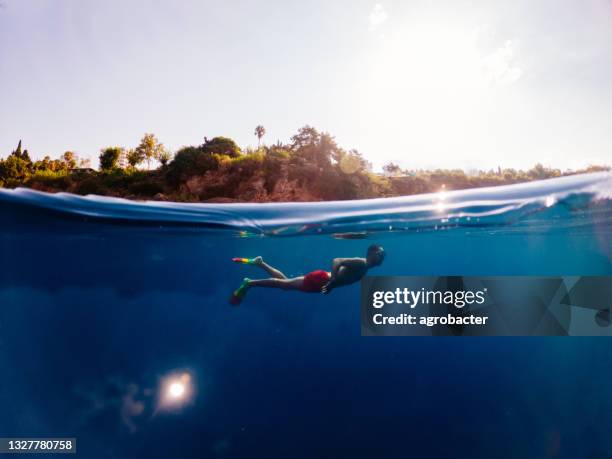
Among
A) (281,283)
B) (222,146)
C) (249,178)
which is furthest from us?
(222,146)

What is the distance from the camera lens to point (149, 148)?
22516 millimetres

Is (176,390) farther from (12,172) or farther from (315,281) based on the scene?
(12,172)

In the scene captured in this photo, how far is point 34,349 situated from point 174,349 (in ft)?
16.8

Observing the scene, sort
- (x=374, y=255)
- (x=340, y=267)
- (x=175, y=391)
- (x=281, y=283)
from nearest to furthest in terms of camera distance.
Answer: (x=374, y=255) < (x=340, y=267) < (x=281, y=283) < (x=175, y=391)

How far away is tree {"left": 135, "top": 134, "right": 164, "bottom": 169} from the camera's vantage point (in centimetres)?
2195

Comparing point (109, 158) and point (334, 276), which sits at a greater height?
point (109, 158)

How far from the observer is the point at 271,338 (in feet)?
56.9

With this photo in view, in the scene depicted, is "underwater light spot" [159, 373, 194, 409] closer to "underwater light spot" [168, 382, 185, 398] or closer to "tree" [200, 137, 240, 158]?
"underwater light spot" [168, 382, 185, 398]

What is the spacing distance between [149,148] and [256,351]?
17848mm

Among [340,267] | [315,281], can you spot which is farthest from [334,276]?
[315,281]

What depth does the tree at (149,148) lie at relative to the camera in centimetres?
2195

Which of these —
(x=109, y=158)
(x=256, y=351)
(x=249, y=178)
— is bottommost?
(x=256, y=351)

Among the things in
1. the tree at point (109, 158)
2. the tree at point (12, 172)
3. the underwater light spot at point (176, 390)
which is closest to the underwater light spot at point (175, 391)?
the underwater light spot at point (176, 390)

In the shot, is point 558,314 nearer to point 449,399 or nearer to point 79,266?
point 449,399
